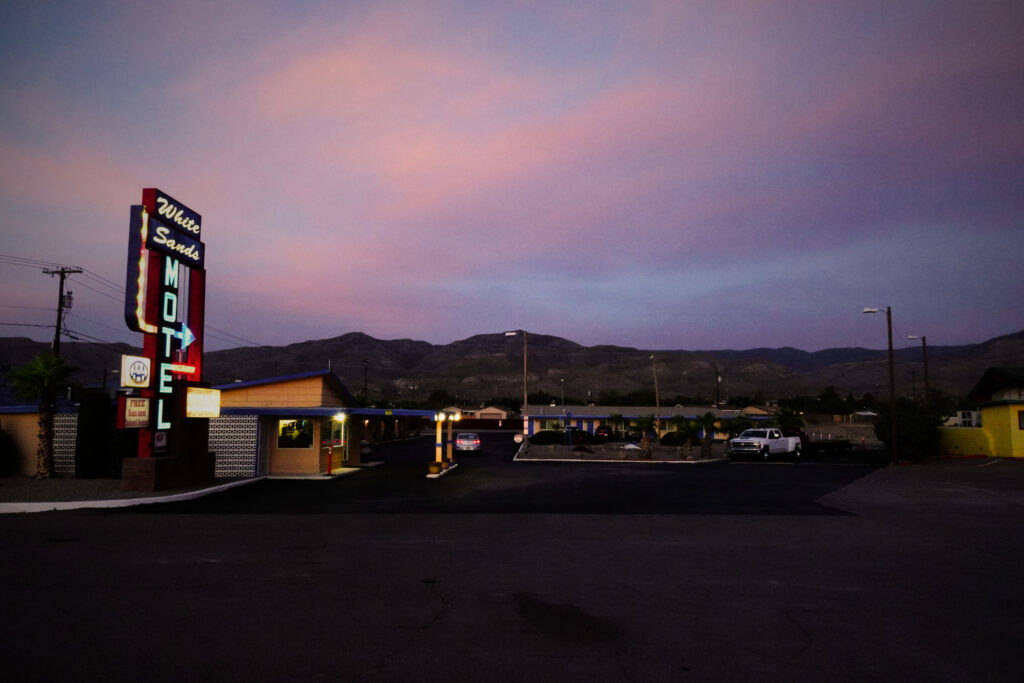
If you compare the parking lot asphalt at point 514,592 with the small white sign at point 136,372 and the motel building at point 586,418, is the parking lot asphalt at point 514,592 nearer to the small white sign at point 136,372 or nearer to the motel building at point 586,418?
the small white sign at point 136,372

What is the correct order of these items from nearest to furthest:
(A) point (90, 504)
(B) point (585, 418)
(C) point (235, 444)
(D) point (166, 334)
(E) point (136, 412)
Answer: (A) point (90, 504), (E) point (136, 412), (D) point (166, 334), (C) point (235, 444), (B) point (585, 418)

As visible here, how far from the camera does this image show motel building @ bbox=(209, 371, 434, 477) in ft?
94.0

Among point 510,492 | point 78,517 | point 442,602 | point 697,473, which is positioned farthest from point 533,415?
point 442,602

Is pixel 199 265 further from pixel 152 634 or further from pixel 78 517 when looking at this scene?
pixel 152 634

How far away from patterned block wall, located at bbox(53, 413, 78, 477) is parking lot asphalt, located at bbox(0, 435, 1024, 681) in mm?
10809

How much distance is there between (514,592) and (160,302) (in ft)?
63.4

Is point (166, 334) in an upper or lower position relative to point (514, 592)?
upper

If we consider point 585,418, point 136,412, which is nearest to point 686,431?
point 585,418

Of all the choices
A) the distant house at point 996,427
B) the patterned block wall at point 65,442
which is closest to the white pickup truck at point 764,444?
the distant house at point 996,427

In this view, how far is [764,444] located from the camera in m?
41.9

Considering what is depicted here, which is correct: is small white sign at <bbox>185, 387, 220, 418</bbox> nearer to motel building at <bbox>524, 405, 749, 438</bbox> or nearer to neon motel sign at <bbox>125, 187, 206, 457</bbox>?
neon motel sign at <bbox>125, 187, 206, 457</bbox>

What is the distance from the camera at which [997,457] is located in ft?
129

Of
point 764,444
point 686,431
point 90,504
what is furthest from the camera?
point 686,431

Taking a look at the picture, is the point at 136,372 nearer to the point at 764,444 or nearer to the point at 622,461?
the point at 622,461
